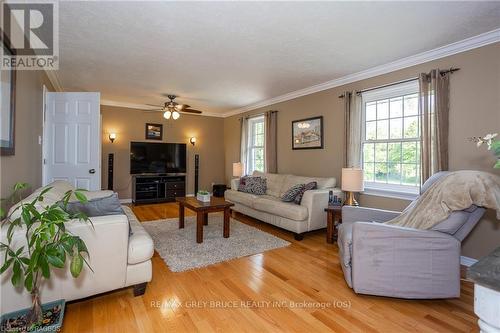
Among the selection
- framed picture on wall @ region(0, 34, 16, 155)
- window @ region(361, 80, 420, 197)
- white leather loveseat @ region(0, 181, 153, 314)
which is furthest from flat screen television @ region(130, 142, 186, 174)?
window @ region(361, 80, 420, 197)

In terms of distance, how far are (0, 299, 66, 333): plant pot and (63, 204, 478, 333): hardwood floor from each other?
14 cm

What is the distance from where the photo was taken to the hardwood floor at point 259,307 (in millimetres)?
1770

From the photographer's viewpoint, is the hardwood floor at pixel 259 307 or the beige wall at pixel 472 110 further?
the beige wall at pixel 472 110

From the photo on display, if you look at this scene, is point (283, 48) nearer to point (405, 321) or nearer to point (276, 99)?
point (276, 99)

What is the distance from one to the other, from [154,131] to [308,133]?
395 cm

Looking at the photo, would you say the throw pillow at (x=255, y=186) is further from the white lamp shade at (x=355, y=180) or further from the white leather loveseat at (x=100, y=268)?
the white leather loveseat at (x=100, y=268)

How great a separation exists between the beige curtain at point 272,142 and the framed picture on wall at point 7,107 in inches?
163

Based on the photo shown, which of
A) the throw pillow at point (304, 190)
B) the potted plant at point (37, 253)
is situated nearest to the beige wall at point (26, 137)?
Result: the potted plant at point (37, 253)

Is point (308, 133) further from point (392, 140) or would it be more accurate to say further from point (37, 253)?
point (37, 253)

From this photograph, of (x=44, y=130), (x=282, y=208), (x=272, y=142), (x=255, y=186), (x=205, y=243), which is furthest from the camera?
(x=272, y=142)

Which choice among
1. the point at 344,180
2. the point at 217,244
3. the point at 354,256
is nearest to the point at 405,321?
the point at 354,256

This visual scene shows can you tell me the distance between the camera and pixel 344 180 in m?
3.46

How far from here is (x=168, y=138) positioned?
6.72 m

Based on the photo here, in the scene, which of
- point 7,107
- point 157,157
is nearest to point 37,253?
point 7,107
